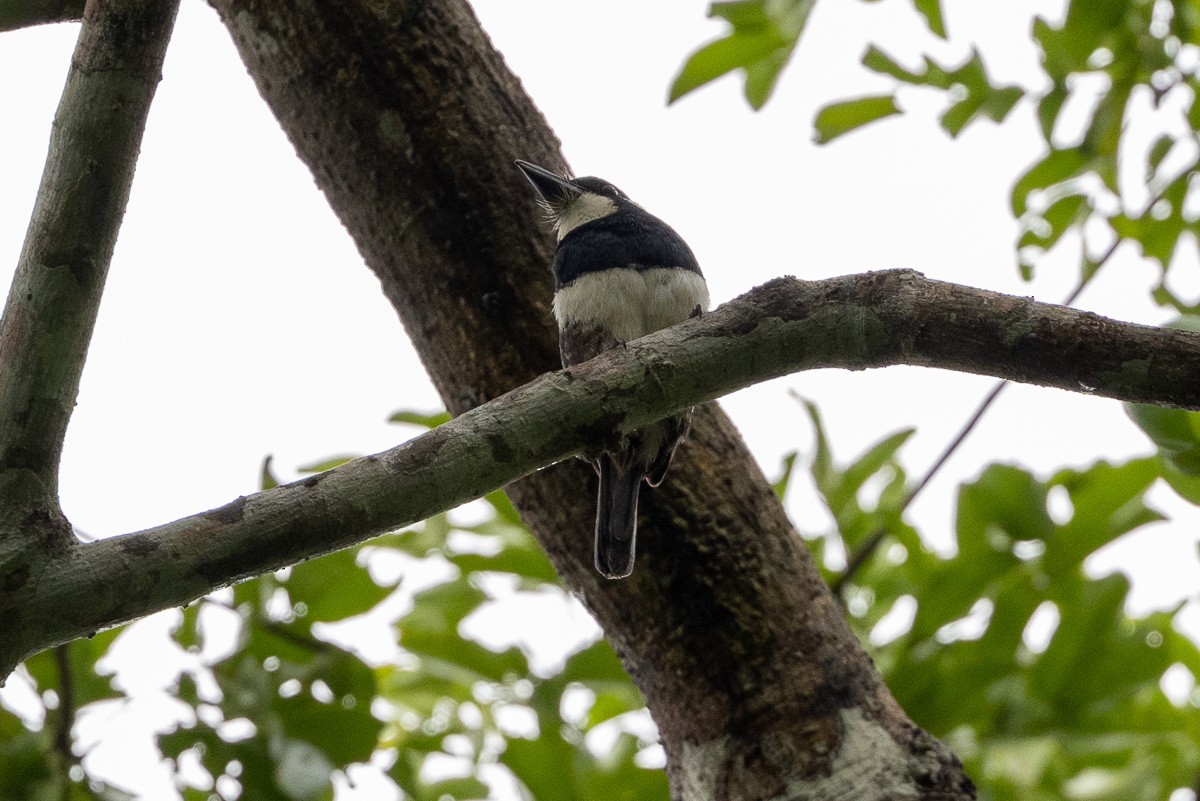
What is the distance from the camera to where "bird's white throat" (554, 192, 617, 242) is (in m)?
2.99

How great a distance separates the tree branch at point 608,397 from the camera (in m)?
1.25

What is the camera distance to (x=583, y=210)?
3.21m

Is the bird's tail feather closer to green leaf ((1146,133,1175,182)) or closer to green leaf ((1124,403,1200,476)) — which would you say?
green leaf ((1124,403,1200,476))

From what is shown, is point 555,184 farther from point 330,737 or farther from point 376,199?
A: point 330,737

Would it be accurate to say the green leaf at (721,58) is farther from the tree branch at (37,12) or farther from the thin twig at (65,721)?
the thin twig at (65,721)

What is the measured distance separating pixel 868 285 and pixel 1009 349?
0.21 metres

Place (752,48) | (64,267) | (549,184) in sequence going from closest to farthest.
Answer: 1. (64,267)
2. (752,48)
3. (549,184)

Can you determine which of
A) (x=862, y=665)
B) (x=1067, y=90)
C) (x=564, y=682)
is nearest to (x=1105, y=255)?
(x=1067, y=90)

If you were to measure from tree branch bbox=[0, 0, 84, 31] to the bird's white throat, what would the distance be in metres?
1.20

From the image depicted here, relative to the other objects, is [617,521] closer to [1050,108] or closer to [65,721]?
[65,721]

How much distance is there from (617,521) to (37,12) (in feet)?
4.22

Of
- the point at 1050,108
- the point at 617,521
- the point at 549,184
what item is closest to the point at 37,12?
the point at 549,184

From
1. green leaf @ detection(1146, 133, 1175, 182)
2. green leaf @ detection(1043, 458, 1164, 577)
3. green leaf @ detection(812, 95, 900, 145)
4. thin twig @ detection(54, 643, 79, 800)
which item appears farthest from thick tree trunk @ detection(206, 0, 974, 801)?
green leaf @ detection(1146, 133, 1175, 182)

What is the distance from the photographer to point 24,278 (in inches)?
55.8
